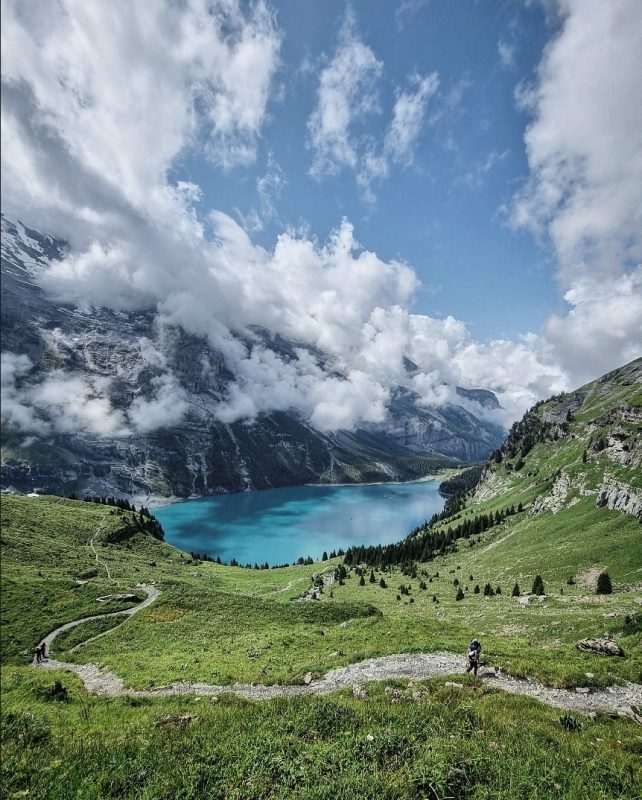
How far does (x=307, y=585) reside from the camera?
93.0 metres

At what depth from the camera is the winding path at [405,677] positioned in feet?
53.7

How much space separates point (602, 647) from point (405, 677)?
1298 centimetres

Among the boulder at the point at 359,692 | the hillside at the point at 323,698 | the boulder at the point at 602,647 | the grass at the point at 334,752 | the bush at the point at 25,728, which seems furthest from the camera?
the boulder at the point at 602,647

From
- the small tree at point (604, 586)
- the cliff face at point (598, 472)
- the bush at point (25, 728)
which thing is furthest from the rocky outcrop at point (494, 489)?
the bush at point (25, 728)

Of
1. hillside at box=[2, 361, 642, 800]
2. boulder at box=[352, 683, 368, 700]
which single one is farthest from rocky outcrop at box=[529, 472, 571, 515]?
boulder at box=[352, 683, 368, 700]

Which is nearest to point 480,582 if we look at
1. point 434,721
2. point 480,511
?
point 434,721

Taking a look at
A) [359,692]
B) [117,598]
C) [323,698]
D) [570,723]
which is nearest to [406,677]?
[359,692]

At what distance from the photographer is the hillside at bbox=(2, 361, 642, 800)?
31.2 feet

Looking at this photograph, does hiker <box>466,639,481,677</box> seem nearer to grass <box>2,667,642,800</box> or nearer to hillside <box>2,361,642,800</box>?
hillside <box>2,361,642,800</box>

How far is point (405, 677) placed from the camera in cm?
1898

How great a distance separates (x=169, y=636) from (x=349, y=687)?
23667 millimetres

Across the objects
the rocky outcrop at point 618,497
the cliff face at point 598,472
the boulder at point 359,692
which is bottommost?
the boulder at point 359,692

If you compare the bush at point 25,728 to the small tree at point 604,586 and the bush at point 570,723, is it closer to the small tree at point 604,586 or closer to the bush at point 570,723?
the bush at point 570,723

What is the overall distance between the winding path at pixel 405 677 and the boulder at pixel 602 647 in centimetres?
447
